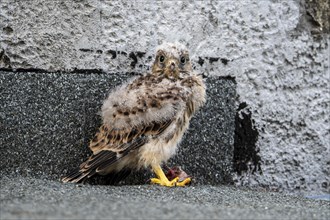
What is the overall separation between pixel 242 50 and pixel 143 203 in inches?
72.4

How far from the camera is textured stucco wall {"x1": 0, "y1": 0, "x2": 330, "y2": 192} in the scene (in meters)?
4.18

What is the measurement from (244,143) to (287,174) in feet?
1.24

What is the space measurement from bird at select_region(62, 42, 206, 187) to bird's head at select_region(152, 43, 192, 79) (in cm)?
1

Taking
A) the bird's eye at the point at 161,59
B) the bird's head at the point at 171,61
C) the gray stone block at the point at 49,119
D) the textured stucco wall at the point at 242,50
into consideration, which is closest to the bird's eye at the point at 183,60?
the bird's head at the point at 171,61

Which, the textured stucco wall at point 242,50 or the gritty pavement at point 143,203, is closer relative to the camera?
the gritty pavement at point 143,203

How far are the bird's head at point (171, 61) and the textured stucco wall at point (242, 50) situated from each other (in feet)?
0.51

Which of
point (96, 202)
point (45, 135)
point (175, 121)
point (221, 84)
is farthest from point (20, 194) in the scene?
point (221, 84)

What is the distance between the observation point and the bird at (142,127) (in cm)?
405

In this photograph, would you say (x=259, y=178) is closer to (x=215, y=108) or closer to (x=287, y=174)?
(x=287, y=174)

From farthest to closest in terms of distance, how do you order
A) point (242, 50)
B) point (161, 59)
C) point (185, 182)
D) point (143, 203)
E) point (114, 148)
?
point (242, 50), point (161, 59), point (185, 182), point (114, 148), point (143, 203)

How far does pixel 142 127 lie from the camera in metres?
4.07

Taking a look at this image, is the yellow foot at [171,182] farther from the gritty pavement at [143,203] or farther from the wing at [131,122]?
the wing at [131,122]

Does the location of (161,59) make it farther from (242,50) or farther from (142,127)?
(242,50)

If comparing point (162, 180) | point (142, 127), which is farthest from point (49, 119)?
point (162, 180)
